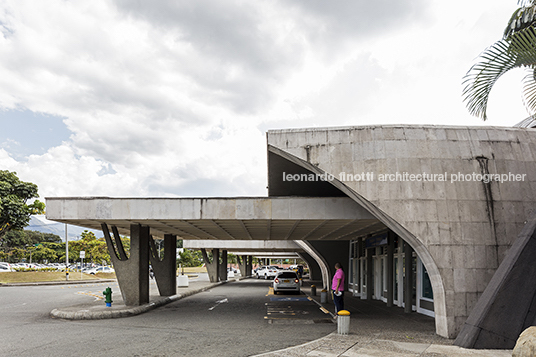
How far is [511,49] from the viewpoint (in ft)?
25.6

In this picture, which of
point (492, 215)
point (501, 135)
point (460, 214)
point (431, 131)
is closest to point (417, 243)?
point (460, 214)

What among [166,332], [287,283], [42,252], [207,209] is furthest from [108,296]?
[42,252]

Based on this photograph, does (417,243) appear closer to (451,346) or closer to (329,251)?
(451,346)

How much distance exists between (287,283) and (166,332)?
16.1 metres

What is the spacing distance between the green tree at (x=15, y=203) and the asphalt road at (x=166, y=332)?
61.0 feet

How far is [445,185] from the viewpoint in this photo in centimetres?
1173

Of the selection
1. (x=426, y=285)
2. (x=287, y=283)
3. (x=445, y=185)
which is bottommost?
(x=287, y=283)

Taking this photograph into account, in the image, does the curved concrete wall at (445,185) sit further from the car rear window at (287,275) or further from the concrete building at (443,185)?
the car rear window at (287,275)

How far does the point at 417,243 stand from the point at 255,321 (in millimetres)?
6036

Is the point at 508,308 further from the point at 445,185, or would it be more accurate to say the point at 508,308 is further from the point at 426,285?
the point at 426,285

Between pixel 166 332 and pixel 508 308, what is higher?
pixel 508 308

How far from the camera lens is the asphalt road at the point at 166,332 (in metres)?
9.70

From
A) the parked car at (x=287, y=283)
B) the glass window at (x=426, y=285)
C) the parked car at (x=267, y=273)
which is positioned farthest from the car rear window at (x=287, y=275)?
the parked car at (x=267, y=273)

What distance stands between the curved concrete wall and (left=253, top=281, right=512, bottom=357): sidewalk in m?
0.96
